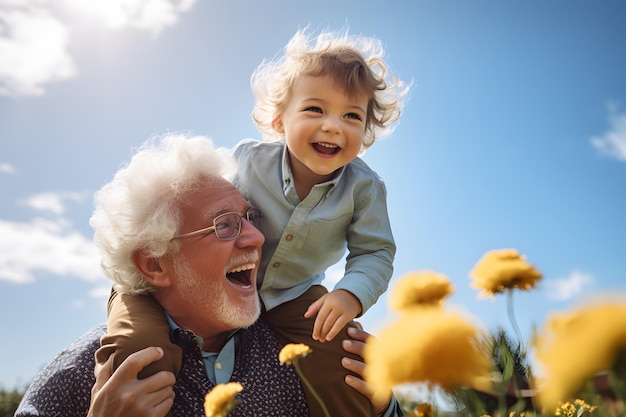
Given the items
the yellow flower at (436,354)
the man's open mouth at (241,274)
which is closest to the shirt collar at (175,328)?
the man's open mouth at (241,274)

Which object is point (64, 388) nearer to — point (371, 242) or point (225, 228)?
point (225, 228)

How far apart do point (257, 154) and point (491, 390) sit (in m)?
2.73

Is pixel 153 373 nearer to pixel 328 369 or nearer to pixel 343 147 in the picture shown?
pixel 328 369

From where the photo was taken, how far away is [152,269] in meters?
3.01

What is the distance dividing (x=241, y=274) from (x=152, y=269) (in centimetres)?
47

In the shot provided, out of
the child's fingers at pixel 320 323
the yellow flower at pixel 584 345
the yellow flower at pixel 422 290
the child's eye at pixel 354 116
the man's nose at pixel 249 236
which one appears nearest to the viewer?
the yellow flower at pixel 584 345

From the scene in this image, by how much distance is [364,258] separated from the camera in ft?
10.3

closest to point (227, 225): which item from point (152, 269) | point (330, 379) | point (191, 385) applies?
point (152, 269)

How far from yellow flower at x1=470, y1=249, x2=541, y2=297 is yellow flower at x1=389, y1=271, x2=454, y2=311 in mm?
117

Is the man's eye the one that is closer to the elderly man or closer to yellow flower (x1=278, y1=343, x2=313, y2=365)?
the elderly man

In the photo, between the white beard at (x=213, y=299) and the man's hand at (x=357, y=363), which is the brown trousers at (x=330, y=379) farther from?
the white beard at (x=213, y=299)

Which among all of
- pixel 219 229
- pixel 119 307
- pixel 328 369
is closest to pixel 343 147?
pixel 219 229

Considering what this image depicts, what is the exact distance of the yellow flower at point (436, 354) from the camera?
750mm

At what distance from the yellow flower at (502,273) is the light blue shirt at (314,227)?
170cm
